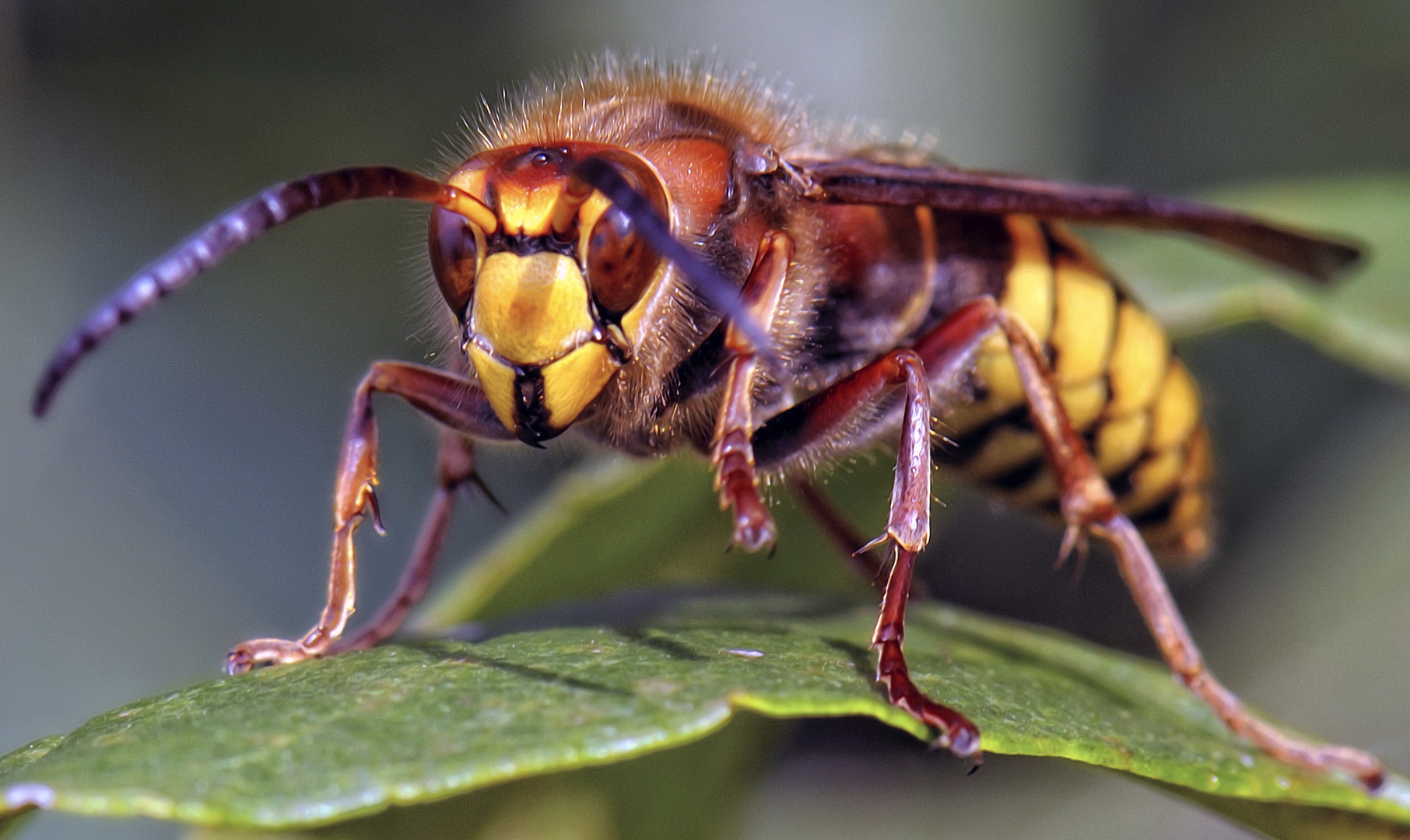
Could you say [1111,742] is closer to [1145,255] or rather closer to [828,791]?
[828,791]

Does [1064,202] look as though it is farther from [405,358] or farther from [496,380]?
[405,358]

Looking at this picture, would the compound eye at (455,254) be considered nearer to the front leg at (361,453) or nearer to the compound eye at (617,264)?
the compound eye at (617,264)

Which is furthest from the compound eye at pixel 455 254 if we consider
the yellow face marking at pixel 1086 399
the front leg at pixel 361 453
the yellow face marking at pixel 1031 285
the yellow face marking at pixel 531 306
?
the yellow face marking at pixel 1086 399

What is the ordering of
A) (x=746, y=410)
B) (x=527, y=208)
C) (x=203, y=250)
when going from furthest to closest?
(x=746, y=410)
(x=527, y=208)
(x=203, y=250)

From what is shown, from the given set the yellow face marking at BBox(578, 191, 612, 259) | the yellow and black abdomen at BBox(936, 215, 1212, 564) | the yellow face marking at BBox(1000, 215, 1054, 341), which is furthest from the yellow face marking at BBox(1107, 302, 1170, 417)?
the yellow face marking at BBox(578, 191, 612, 259)

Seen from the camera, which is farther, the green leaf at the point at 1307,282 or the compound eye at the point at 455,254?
the green leaf at the point at 1307,282

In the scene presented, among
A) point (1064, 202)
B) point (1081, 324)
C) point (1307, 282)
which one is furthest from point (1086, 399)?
point (1307, 282)

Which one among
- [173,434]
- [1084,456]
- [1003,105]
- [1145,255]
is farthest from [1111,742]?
[173,434]

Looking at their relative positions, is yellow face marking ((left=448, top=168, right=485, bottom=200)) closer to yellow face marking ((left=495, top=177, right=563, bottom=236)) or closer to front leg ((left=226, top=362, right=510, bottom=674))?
yellow face marking ((left=495, top=177, right=563, bottom=236))
